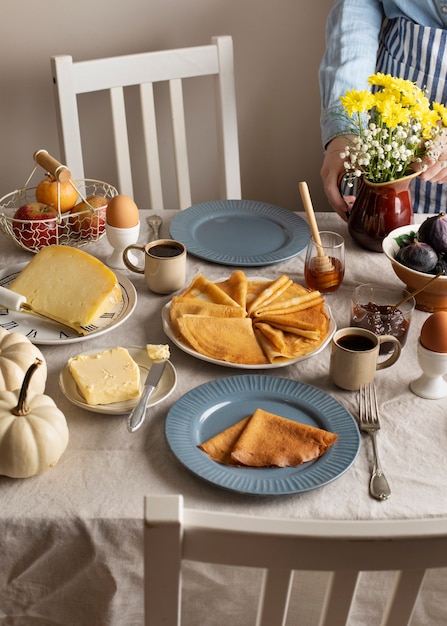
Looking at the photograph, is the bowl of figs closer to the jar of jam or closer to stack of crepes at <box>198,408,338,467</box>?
the jar of jam

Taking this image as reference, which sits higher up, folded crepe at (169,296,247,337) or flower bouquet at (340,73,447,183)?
flower bouquet at (340,73,447,183)

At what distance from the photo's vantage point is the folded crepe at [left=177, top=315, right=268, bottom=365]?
1231 mm

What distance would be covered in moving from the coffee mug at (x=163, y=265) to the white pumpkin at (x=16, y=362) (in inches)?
12.9

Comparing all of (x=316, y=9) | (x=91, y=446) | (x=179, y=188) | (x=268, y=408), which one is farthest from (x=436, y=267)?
Result: (x=316, y=9)

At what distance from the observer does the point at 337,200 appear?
5.42ft

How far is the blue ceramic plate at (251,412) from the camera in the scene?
3.27 ft

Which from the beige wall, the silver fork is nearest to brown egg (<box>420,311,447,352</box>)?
the silver fork

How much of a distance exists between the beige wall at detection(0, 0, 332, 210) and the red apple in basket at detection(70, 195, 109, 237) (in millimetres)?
925

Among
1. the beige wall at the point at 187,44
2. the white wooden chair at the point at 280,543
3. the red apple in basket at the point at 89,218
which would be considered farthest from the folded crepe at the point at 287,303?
the beige wall at the point at 187,44

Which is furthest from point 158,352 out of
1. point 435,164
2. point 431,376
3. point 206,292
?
point 435,164

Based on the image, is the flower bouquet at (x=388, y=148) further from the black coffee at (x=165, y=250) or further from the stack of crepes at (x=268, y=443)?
the stack of crepes at (x=268, y=443)

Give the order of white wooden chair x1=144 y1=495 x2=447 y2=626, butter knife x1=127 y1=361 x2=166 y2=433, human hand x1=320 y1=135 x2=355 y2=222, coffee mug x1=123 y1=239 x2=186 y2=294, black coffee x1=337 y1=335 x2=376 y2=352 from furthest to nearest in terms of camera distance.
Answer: human hand x1=320 y1=135 x2=355 y2=222, coffee mug x1=123 y1=239 x2=186 y2=294, black coffee x1=337 y1=335 x2=376 y2=352, butter knife x1=127 y1=361 x2=166 y2=433, white wooden chair x1=144 y1=495 x2=447 y2=626

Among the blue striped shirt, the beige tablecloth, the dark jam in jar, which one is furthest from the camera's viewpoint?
the blue striped shirt

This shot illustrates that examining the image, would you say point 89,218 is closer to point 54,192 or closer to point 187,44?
point 54,192
